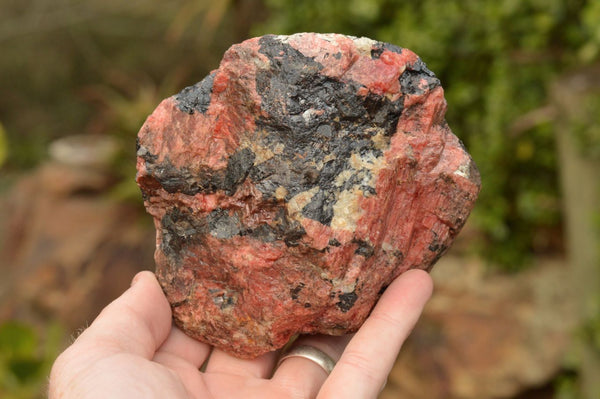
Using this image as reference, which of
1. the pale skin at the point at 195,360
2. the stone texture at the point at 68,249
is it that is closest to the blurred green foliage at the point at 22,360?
the stone texture at the point at 68,249

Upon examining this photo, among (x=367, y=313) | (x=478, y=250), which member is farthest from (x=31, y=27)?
(x=367, y=313)

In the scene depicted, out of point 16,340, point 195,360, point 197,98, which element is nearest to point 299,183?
point 197,98

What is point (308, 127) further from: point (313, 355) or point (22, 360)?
point (22, 360)

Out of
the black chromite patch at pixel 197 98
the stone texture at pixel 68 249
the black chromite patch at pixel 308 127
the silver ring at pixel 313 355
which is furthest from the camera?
the stone texture at pixel 68 249

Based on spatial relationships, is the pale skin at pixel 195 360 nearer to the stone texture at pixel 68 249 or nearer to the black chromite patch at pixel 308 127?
the black chromite patch at pixel 308 127

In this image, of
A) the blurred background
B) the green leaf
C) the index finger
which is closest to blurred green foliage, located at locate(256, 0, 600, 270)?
the blurred background
